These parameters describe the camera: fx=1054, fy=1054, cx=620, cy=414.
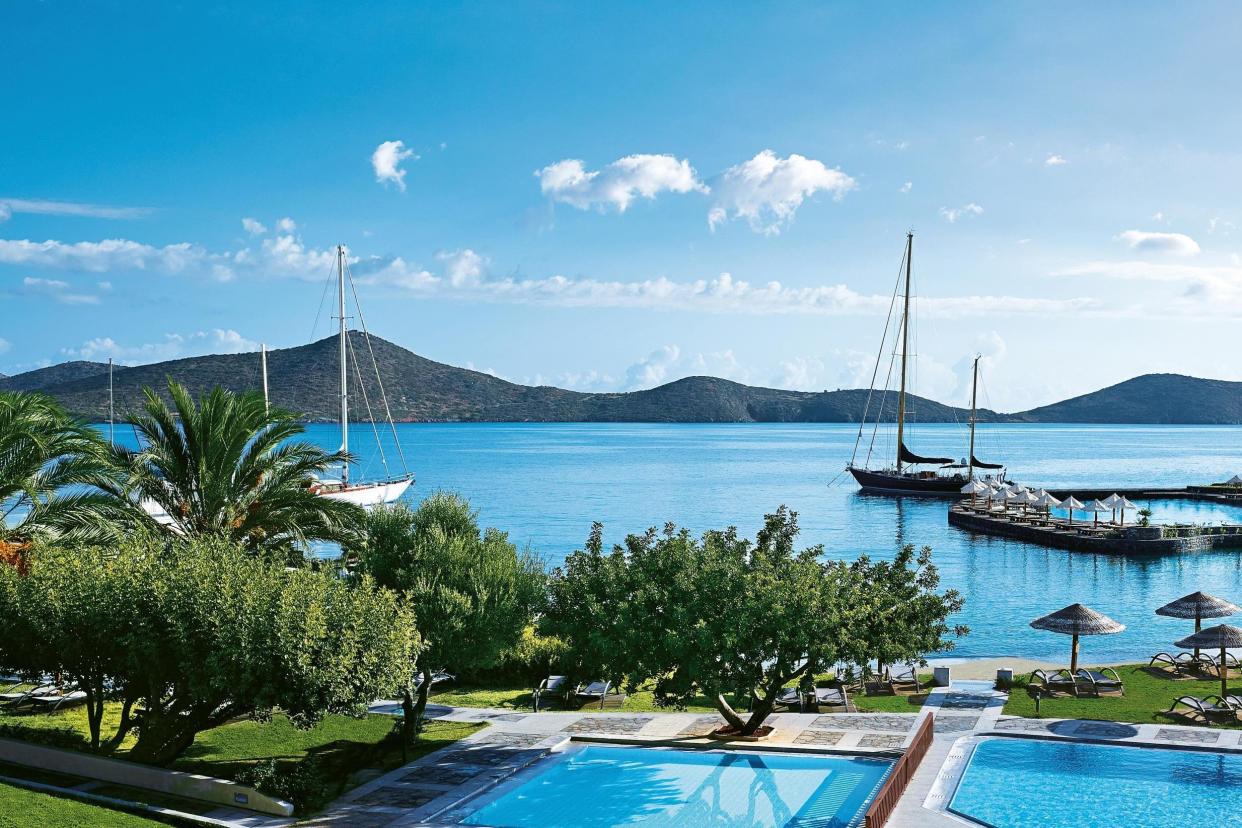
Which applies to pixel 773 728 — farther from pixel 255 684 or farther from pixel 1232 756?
pixel 255 684

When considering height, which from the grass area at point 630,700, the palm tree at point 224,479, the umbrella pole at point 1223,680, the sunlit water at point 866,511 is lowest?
the sunlit water at point 866,511

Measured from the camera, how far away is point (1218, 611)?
89.4ft

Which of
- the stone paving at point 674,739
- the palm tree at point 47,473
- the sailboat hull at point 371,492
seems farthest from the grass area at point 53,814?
the sailboat hull at point 371,492

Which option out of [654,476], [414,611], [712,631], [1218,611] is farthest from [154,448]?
[654,476]

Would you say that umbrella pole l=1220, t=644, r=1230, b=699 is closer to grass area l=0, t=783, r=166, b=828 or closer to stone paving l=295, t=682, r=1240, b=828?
stone paving l=295, t=682, r=1240, b=828

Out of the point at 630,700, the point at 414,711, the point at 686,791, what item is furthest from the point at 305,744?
the point at 630,700

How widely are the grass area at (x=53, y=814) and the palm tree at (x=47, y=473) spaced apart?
23.4ft

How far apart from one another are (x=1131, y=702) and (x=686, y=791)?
11.2m

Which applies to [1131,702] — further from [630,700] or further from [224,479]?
[224,479]

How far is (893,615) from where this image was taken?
21.3 m

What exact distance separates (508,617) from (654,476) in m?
105

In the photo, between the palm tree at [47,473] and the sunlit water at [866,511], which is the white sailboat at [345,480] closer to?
the sunlit water at [866,511]

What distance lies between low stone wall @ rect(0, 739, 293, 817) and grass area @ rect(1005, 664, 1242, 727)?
49.8 feet

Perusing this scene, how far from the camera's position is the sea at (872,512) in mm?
43466
